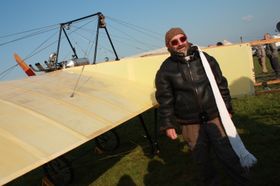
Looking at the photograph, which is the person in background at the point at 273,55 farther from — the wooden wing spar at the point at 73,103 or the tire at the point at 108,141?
the tire at the point at 108,141

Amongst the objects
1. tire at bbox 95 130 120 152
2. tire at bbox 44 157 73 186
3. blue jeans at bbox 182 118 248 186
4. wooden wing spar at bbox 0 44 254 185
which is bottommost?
tire at bbox 95 130 120 152

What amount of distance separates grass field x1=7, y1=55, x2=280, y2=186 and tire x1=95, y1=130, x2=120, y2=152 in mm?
198

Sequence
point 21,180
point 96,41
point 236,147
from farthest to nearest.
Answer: point 96,41
point 21,180
point 236,147

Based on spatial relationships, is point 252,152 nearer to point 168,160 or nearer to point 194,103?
point 168,160

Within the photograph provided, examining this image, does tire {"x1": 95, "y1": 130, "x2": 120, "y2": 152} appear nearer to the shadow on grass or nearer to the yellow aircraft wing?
the shadow on grass

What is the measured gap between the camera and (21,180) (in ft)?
29.8

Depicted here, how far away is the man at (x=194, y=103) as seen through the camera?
4.70 m

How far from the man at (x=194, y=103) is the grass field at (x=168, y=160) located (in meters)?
1.17

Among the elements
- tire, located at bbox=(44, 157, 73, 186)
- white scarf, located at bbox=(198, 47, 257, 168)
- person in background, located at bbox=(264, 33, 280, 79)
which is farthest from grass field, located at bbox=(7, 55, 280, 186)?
person in background, located at bbox=(264, 33, 280, 79)

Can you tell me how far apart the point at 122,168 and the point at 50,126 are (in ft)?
10.4

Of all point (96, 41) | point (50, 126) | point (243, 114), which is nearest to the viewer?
point (50, 126)

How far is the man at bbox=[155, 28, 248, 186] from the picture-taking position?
4.70m

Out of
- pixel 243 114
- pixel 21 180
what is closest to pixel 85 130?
pixel 21 180

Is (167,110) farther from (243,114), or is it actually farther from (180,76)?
(243,114)
